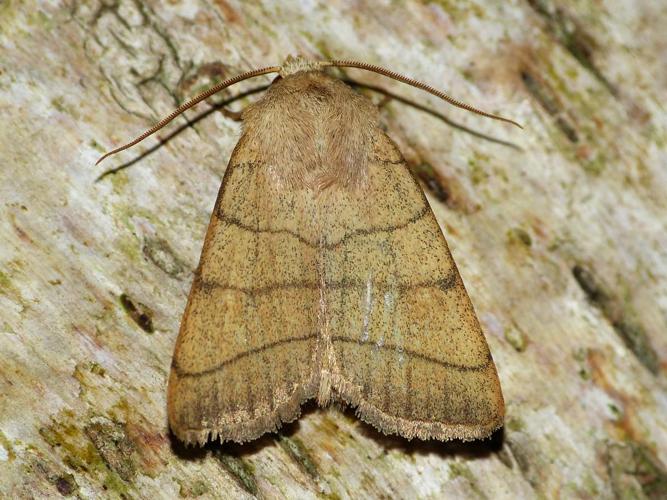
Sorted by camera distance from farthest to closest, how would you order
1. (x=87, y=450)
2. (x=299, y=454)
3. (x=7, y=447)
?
(x=299, y=454)
(x=87, y=450)
(x=7, y=447)

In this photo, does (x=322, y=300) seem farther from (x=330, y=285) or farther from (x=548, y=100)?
(x=548, y=100)

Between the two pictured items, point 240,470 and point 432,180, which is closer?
point 240,470

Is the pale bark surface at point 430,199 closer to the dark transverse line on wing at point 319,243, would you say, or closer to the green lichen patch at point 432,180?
the green lichen patch at point 432,180

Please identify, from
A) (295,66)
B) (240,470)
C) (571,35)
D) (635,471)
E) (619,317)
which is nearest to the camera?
(240,470)

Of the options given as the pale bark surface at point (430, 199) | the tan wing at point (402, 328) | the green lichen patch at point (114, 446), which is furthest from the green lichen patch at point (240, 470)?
the tan wing at point (402, 328)

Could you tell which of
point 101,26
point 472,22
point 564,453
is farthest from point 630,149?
point 101,26

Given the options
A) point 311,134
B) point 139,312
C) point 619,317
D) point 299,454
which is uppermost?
point 311,134

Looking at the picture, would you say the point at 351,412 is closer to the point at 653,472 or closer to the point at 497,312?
the point at 497,312

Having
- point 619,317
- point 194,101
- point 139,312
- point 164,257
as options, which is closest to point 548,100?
point 619,317

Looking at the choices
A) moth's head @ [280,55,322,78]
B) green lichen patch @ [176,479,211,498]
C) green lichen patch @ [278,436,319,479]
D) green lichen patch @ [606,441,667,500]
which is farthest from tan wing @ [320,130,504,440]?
green lichen patch @ [606,441,667,500]
